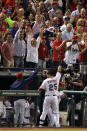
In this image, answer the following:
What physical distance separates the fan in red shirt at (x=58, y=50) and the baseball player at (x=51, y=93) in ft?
3.34

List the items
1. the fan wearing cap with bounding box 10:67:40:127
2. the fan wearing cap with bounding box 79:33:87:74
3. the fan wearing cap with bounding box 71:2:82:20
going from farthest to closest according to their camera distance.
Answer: the fan wearing cap with bounding box 71:2:82:20
the fan wearing cap with bounding box 79:33:87:74
the fan wearing cap with bounding box 10:67:40:127

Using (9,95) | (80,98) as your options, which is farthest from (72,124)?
(9,95)

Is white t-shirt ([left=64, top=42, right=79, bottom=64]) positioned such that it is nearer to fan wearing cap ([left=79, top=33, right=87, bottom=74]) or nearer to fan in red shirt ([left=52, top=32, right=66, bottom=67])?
fan in red shirt ([left=52, top=32, right=66, bottom=67])

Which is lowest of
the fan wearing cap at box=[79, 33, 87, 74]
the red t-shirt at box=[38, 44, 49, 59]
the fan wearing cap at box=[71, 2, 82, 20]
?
the fan wearing cap at box=[79, 33, 87, 74]

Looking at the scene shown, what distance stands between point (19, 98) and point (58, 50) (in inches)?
97.4

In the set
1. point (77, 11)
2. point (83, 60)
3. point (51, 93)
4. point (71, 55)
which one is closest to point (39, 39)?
point (71, 55)

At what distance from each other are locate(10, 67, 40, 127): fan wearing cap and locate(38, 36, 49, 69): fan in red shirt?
4.66ft

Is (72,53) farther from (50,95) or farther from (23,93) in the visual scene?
(23,93)

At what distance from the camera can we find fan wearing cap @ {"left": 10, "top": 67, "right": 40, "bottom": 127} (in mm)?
13195

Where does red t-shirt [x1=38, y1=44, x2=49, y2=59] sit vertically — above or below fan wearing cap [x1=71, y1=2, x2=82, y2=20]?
below

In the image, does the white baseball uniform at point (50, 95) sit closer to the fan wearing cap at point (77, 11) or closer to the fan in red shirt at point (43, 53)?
the fan in red shirt at point (43, 53)

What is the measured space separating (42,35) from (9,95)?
297cm

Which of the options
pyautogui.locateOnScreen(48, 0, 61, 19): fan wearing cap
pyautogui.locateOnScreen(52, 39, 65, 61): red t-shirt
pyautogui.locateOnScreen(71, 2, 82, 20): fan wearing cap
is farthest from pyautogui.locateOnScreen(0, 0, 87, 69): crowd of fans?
pyautogui.locateOnScreen(71, 2, 82, 20): fan wearing cap

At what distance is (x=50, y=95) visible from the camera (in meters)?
14.1
